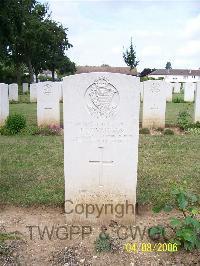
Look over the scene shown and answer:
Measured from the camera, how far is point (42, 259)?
12.0ft

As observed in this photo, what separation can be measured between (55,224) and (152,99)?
8.12 metres

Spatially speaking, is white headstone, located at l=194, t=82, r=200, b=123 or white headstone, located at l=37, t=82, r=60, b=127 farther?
white headstone, located at l=194, t=82, r=200, b=123

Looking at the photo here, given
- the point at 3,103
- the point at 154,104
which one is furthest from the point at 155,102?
the point at 3,103

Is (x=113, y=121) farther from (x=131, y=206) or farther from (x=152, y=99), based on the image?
(x=152, y=99)

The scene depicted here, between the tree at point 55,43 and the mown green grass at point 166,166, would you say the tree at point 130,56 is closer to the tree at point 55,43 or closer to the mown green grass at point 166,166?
the tree at point 55,43

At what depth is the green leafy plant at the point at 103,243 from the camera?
12.3 ft

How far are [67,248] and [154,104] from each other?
28.2 ft

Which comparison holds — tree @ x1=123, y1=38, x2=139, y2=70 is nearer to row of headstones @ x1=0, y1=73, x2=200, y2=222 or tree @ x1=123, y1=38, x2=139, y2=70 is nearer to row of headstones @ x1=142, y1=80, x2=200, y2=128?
row of headstones @ x1=142, y1=80, x2=200, y2=128

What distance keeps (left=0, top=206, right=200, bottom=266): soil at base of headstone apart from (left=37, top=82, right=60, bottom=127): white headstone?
24.2 feet

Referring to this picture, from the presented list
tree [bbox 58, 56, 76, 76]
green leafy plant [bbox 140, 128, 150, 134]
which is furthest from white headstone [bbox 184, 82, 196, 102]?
tree [bbox 58, 56, 76, 76]

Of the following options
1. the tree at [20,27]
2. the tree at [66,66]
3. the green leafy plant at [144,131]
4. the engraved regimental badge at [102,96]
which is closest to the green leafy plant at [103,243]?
the engraved regimental badge at [102,96]

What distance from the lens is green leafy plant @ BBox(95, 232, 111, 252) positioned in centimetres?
375

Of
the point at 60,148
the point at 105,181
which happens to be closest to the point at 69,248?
the point at 105,181
